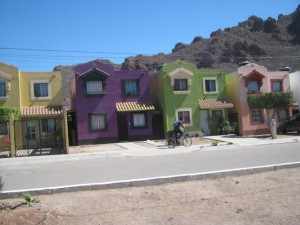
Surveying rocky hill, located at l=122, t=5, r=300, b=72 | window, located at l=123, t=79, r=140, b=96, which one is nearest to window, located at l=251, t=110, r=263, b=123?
window, located at l=123, t=79, r=140, b=96

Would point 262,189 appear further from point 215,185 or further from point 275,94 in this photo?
point 275,94

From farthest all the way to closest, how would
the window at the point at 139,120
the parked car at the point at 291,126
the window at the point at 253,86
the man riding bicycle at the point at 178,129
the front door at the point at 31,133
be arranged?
the window at the point at 253,86, the window at the point at 139,120, the parked car at the point at 291,126, the front door at the point at 31,133, the man riding bicycle at the point at 178,129

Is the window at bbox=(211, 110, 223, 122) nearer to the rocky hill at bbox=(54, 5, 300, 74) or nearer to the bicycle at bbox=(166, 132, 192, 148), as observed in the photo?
the bicycle at bbox=(166, 132, 192, 148)

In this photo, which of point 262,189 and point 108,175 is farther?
point 108,175

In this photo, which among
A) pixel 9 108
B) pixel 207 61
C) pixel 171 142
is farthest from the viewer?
pixel 207 61

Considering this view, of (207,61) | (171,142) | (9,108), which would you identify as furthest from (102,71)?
(207,61)

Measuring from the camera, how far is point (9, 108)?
87.2 feet

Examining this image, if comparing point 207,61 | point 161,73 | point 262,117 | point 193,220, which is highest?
point 207,61

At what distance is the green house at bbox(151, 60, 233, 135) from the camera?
3119 centimetres

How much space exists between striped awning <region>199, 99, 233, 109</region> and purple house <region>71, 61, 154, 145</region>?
197 inches

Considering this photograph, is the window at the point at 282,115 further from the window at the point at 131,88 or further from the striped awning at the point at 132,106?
the window at the point at 131,88

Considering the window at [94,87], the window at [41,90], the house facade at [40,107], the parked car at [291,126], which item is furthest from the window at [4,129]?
the parked car at [291,126]

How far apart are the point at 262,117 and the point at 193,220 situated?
27.9 metres

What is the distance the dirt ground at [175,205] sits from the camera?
686 centimetres
